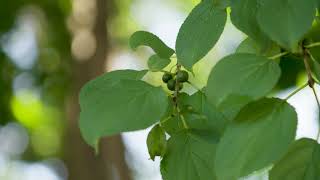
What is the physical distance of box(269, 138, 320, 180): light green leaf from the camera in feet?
2.65

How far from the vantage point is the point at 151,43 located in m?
0.94

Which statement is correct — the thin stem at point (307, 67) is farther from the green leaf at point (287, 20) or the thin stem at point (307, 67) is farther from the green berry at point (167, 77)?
the green berry at point (167, 77)

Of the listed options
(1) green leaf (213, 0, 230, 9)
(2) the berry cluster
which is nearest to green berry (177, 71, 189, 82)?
(2) the berry cluster

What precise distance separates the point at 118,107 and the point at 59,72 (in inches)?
199

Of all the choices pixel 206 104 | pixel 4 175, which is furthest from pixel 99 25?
pixel 4 175

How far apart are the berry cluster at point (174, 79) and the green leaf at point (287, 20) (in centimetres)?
18

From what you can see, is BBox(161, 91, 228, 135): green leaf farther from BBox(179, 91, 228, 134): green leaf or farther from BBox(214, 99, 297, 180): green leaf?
BBox(214, 99, 297, 180): green leaf

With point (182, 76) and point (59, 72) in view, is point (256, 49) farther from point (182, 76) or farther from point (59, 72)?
point (59, 72)

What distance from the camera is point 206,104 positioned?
35.0 inches

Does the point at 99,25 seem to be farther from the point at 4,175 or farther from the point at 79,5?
the point at 4,175

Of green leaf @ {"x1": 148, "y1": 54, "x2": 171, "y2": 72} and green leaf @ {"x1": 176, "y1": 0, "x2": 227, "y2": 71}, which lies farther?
green leaf @ {"x1": 148, "y1": 54, "x2": 171, "y2": 72}

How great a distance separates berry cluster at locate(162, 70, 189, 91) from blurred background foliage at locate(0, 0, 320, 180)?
2.65m

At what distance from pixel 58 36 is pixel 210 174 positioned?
496cm

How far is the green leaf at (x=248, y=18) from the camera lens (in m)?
0.83
